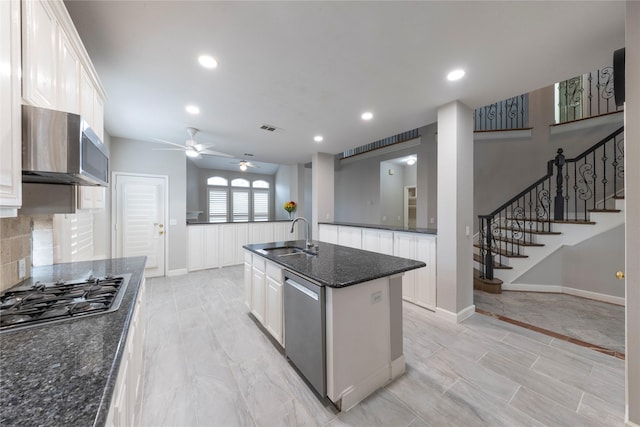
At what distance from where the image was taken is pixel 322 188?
17.5 feet

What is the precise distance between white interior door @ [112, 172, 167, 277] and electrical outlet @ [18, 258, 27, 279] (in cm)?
313

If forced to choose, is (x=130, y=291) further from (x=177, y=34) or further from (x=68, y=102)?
(x=177, y=34)

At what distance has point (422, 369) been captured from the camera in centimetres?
206

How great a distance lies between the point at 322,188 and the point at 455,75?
11.0 ft

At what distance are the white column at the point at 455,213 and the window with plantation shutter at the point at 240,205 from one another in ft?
26.4

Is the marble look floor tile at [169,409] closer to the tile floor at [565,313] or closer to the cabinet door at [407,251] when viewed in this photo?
the cabinet door at [407,251]

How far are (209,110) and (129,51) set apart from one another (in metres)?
1.13

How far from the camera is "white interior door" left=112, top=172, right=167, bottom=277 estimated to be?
439 cm

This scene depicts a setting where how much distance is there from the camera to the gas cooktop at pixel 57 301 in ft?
3.58

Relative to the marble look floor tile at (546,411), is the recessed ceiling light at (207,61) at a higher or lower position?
higher

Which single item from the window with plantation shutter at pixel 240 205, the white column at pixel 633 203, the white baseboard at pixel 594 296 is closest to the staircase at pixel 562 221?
the white baseboard at pixel 594 296

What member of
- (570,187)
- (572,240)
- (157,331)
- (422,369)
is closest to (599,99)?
(570,187)

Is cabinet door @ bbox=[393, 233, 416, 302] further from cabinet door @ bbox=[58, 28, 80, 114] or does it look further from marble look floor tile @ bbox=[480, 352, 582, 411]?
cabinet door @ bbox=[58, 28, 80, 114]

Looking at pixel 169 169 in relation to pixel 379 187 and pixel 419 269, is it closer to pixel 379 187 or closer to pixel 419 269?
pixel 419 269
